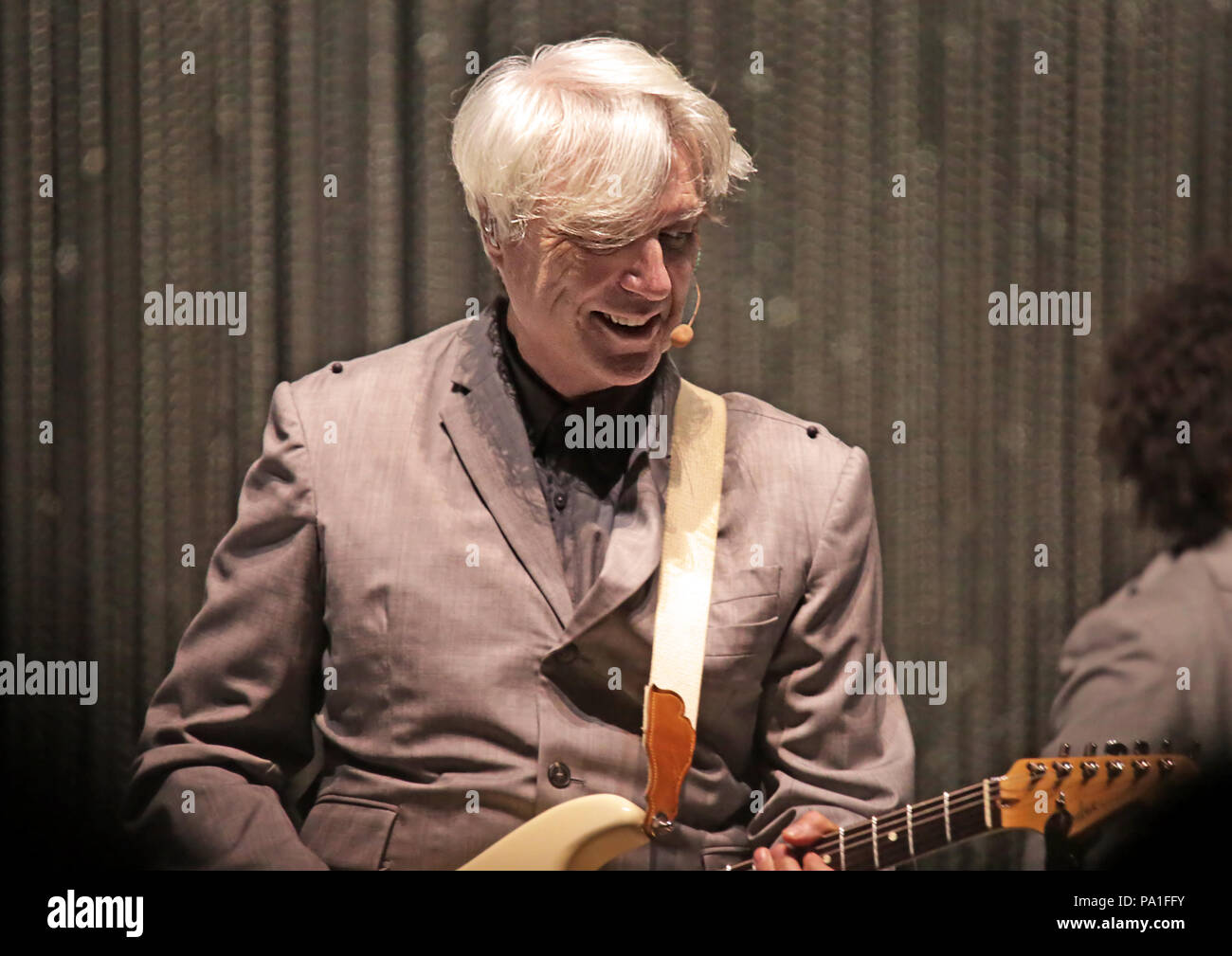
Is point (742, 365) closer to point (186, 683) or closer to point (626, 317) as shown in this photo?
point (626, 317)

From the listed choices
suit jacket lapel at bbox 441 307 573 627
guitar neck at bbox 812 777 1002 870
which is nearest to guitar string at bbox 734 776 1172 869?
guitar neck at bbox 812 777 1002 870

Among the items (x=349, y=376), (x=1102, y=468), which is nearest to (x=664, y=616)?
(x=349, y=376)

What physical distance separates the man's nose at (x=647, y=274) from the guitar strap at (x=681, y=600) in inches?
9.1

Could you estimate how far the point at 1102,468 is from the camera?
2432 millimetres

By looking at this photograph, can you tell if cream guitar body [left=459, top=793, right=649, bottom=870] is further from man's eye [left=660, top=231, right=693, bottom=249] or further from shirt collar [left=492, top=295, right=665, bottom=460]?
man's eye [left=660, top=231, right=693, bottom=249]

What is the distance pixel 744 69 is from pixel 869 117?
0.73ft

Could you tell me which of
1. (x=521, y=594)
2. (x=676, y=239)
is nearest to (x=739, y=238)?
(x=676, y=239)

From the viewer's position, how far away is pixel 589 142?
209cm

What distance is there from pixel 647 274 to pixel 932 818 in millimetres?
889

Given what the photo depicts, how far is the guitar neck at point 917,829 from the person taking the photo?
6.90ft

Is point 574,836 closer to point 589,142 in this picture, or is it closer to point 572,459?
point 572,459

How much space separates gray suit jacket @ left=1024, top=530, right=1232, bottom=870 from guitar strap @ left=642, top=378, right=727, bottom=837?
0.65 metres

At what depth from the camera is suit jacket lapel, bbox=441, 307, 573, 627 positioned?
2.19 metres

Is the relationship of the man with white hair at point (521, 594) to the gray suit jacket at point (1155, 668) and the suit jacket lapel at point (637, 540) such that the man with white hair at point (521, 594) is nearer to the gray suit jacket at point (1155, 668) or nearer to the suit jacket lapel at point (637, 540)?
the suit jacket lapel at point (637, 540)
